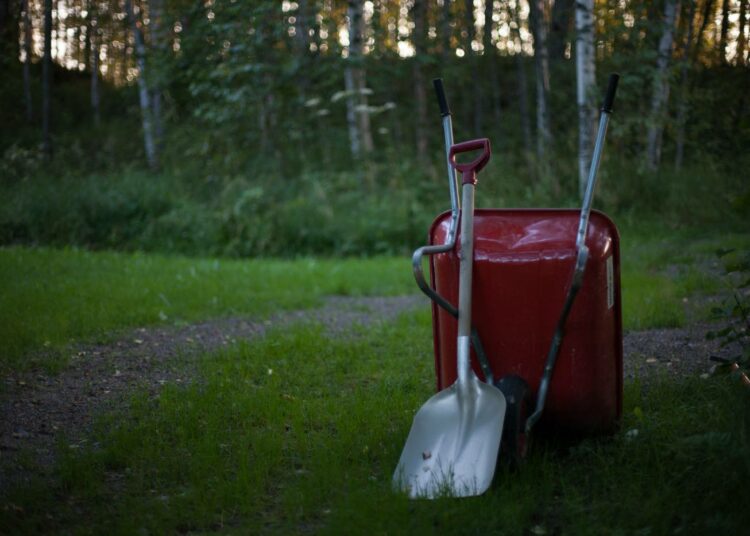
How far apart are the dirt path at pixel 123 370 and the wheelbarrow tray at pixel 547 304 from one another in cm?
126

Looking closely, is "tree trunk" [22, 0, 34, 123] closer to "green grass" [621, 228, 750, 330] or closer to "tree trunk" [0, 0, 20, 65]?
"tree trunk" [0, 0, 20, 65]

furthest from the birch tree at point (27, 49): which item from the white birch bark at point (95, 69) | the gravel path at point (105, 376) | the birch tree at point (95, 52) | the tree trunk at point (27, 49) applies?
the gravel path at point (105, 376)

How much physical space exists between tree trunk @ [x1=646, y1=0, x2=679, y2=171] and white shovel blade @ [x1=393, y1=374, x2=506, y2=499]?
7.06 meters

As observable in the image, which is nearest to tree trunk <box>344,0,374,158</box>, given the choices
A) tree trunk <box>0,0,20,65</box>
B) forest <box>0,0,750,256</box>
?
forest <box>0,0,750,256</box>

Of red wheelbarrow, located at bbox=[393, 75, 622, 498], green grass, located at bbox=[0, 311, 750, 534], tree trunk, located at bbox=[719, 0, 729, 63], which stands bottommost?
green grass, located at bbox=[0, 311, 750, 534]

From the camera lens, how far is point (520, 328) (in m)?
2.99

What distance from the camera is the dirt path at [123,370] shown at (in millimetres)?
3500

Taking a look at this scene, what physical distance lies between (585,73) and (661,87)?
57.6 inches

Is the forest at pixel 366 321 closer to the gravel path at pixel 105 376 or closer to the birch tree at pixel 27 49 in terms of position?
the gravel path at pixel 105 376

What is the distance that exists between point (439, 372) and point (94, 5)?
1289 cm

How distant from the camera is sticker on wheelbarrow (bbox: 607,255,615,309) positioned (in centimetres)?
300

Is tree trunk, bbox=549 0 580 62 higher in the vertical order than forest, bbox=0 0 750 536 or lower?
higher

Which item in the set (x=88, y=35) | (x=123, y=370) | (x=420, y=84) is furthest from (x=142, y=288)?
(x=88, y=35)

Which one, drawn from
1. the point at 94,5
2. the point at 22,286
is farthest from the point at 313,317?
the point at 94,5
